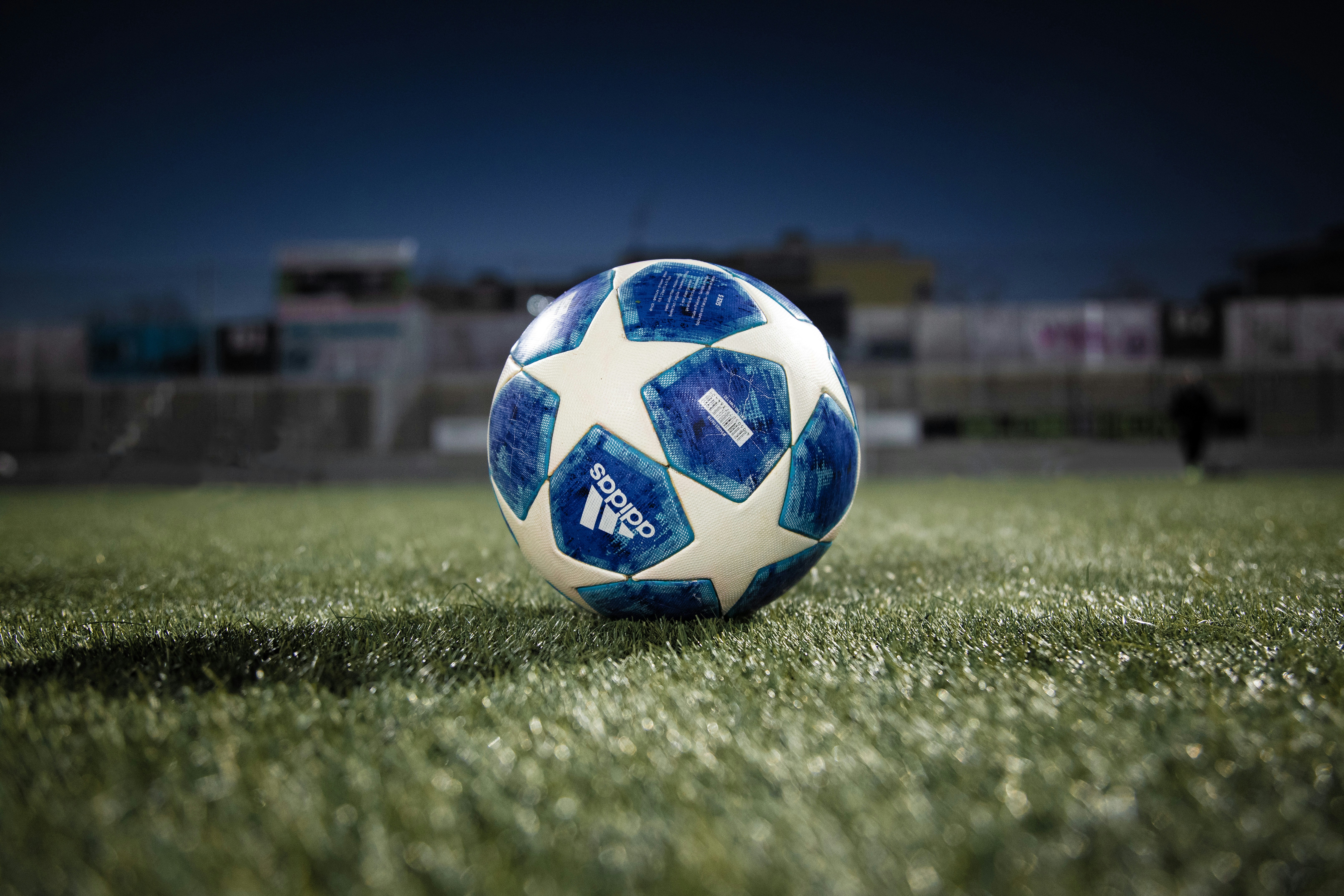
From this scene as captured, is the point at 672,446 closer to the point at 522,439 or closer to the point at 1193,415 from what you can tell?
the point at 522,439

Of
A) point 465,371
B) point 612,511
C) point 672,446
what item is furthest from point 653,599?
point 465,371

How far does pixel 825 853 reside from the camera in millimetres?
975

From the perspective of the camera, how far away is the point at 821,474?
6.98ft

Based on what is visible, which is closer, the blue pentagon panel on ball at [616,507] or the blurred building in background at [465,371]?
the blue pentagon panel on ball at [616,507]

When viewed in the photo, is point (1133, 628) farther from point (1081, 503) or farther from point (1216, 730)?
point (1081, 503)

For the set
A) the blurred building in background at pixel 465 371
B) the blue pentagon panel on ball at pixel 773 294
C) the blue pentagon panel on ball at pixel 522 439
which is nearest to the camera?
the blue pentagon panel on ball at pixel 522 439

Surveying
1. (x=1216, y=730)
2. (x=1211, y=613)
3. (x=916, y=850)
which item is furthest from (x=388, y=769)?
(x=1211, y=613)

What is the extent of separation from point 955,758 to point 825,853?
373 millimetres

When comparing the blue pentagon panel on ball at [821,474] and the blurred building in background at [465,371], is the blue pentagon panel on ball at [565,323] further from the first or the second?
the blurred building in background at [465,371]

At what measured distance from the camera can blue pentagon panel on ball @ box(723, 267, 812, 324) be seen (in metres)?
2.26

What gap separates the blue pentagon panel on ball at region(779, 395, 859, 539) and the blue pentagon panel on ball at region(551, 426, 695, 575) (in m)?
0.30

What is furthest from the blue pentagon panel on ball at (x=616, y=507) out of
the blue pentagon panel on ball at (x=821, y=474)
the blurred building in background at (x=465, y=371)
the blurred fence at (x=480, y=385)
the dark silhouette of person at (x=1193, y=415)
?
the blurred fence at (x=480, y=385)

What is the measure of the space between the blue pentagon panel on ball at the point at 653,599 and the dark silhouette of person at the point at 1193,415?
12324 mm

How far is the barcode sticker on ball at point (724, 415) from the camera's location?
6.54ft
